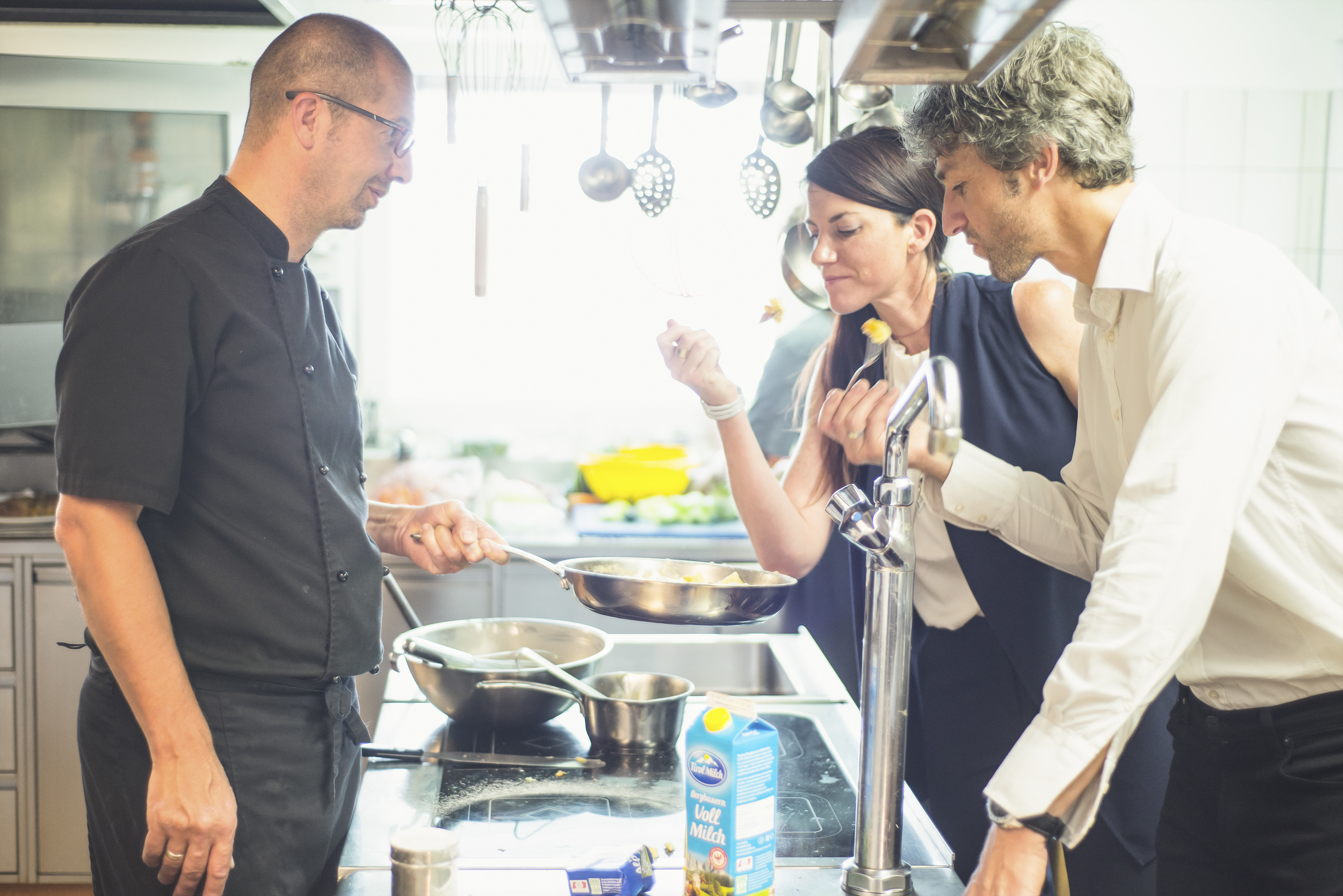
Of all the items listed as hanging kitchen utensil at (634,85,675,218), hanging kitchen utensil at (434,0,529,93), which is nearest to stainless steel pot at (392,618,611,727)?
hanging kitchen utensil at (634,85,675,218)

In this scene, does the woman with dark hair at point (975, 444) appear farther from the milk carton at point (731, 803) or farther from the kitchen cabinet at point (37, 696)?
the kitchen cabinet at point (37, 696)

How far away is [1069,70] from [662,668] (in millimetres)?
1372

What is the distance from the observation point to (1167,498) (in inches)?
33.6

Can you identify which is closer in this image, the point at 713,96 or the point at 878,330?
the point at 878,330

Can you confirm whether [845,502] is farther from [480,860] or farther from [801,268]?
[801,268]

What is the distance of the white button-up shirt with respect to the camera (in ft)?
2.72

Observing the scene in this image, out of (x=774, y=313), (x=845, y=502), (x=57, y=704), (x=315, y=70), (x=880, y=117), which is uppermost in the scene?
(x=880, y=117)

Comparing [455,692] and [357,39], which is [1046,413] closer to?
[455,692]

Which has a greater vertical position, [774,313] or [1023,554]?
[774,313]

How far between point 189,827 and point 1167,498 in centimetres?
103

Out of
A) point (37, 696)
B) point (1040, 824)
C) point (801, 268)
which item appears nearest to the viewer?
point (1040, 824)

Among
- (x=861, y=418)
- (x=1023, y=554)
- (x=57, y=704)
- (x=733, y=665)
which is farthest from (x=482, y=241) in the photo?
(x=57, y=704)

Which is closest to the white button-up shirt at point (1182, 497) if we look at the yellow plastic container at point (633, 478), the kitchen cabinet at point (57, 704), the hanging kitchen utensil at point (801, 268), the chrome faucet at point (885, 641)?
the chrome faucet at point (885, 641)

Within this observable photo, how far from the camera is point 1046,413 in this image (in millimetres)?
1581
